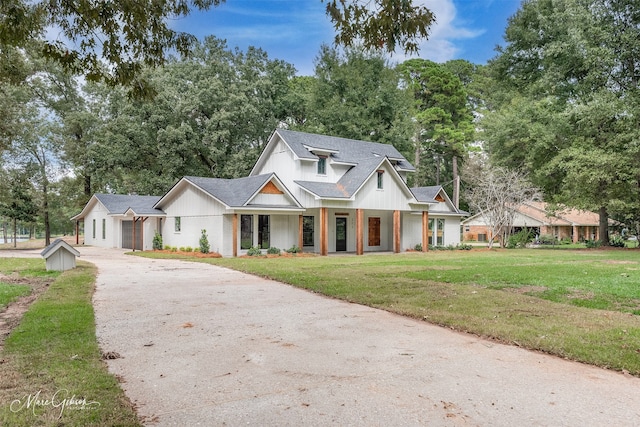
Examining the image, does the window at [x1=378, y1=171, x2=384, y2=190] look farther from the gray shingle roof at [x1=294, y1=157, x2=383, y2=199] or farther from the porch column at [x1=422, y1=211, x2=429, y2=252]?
the porch column at [x1=422, y1=211, x2=429, y2=252]

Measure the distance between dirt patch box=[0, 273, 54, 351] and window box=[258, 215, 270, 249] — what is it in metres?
10.7

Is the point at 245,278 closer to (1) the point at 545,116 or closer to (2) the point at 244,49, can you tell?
(1) the point at 545,116

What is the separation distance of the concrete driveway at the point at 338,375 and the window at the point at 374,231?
1893 cm

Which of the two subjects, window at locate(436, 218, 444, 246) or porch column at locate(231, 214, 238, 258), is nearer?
porch column at locate(231, 214, 238, 258)

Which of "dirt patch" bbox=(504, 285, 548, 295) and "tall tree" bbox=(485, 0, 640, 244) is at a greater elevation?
"tall tree" bbox=(485, 0, 640, 244)

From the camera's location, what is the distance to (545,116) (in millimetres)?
26000

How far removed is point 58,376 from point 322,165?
21.0 metres

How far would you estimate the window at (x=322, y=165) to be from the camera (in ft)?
79.7

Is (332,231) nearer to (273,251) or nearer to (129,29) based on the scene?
(273,251)

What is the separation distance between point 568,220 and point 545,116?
17.1 meters

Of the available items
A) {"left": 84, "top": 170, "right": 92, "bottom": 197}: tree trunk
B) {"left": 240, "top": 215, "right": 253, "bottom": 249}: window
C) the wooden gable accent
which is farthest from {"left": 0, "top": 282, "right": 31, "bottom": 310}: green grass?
{"left": 84, "top": 170, "right": 92, "bottom": 197}: tree trunk
